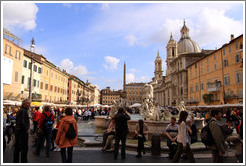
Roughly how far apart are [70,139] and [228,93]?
32773 millimetres

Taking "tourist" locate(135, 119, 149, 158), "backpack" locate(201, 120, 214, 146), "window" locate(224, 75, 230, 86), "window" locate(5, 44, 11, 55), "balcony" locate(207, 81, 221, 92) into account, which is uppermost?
"window" locate(5, 44, 11, 55)

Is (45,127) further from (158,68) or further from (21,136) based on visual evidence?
(158,68)

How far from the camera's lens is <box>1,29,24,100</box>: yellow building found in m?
22.4

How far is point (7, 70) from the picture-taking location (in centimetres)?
2273

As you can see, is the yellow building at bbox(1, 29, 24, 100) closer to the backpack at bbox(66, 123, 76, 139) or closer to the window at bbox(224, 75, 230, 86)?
the backpack at bbox(66, 123, 76, 139)

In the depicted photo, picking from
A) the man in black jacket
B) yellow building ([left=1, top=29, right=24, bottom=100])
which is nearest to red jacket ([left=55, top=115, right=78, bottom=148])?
the man in black jacket

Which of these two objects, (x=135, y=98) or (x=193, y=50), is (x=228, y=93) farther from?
(x=135, y=98)

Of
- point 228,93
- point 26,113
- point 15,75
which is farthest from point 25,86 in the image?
point 228,93

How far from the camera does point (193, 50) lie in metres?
70.0

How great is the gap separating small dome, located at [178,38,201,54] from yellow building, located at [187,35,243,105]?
26399 millimetres

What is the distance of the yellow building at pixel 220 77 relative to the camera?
29.2 metres

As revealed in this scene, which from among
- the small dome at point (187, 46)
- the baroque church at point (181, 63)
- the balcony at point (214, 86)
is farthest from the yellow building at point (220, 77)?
the small dome at point (187, 46)

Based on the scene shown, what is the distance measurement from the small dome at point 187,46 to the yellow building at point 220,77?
26399mm

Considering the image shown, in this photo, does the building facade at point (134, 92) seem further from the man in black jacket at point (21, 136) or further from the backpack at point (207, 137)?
the backpack at point (207, 137)
